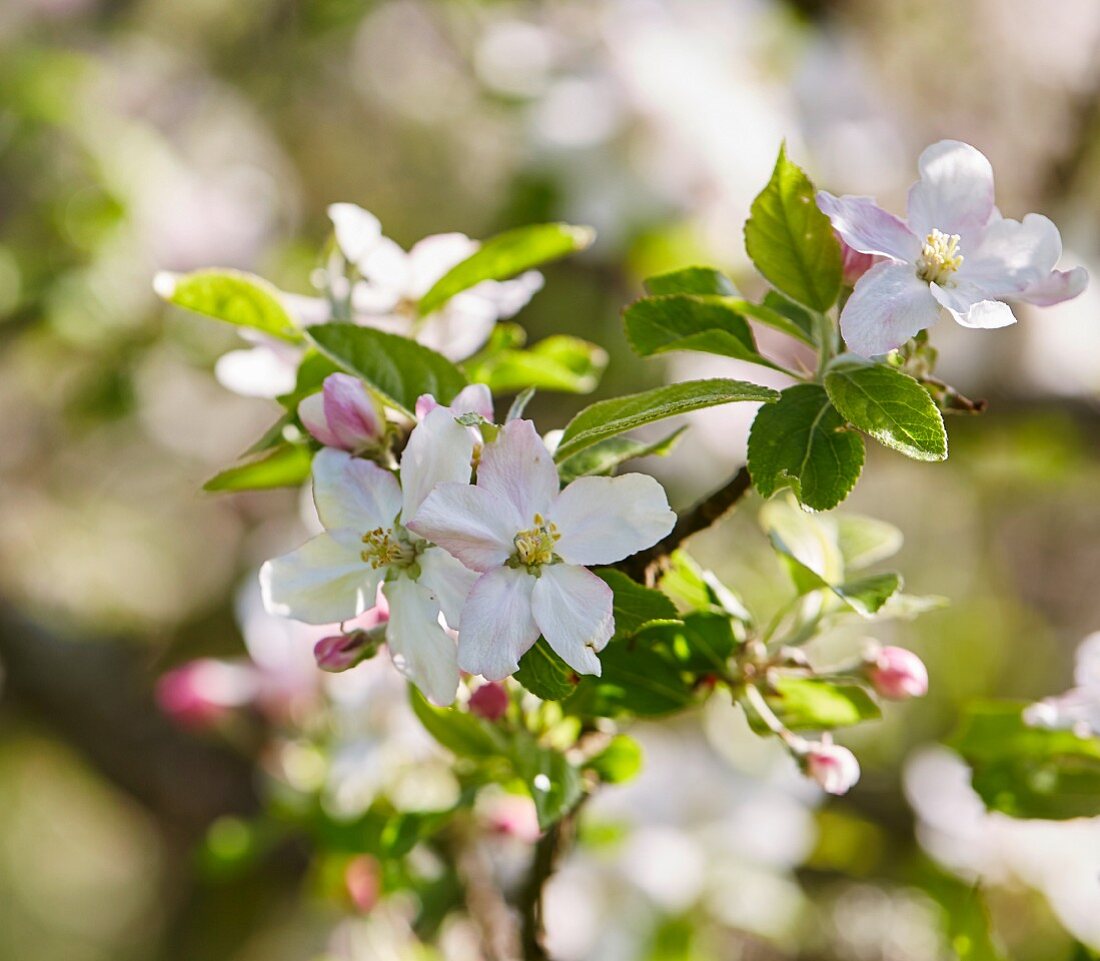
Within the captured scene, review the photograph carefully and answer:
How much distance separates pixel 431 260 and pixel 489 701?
0.72 feet

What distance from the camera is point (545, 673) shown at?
42cm

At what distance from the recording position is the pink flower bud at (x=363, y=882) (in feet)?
2.62

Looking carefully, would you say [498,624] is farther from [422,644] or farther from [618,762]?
[618,762]

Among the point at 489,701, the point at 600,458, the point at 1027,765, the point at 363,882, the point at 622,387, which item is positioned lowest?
the point at 622,387

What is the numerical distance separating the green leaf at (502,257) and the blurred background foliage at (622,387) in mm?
413

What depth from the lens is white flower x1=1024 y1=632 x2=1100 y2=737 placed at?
53cm

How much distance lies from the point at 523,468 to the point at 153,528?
9.52 ft

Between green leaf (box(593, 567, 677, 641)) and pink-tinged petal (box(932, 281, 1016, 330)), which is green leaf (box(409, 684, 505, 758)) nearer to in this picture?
green leaf (box(593, 567, 677, 641))

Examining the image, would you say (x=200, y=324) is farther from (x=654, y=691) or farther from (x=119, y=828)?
(x=119, y=828)

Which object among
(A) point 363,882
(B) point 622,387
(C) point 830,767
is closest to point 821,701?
(C) point 830,767

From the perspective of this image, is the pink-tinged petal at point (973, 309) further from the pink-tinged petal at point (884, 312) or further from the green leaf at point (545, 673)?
the green leaf at point (545, 673)

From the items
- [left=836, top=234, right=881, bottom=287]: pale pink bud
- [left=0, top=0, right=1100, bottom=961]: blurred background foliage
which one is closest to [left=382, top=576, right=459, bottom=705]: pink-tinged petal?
[left=836, top=234, right=881, bottom=287]: pale pink bud

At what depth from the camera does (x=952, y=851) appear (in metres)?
1.04

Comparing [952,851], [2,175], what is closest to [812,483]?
[952,851]
